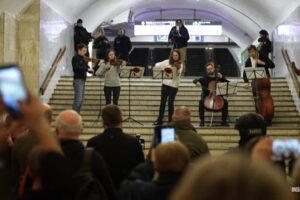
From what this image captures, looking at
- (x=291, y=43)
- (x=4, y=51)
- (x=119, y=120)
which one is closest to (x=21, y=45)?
(x=4, y=51)

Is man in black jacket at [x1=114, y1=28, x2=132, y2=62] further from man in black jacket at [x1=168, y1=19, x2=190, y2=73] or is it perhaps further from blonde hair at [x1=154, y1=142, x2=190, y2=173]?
blonde hair at [x1=154, y1=142, x2=190, y2=173]

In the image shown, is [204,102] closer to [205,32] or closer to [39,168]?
[39,168]

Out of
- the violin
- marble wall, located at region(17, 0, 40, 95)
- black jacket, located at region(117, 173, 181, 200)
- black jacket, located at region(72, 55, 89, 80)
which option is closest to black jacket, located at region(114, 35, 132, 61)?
marble wall, located at region(17, 0, 40, 95)

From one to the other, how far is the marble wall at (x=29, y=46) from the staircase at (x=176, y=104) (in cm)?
84

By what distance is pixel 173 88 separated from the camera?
11617mm

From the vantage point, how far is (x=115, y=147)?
4.61 m

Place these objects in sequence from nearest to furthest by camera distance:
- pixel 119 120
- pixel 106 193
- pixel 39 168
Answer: pixel 39 168 < pixel 106 193 < pixel 119 120

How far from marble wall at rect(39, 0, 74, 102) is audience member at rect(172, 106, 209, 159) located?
886 cm

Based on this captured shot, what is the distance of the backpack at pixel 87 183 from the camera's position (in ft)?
11.2

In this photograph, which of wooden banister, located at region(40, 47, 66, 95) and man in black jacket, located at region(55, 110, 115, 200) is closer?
man in black jacket, located at region(55, 110, 115, 200)

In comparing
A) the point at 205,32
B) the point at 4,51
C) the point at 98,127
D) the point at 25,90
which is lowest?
the point at 98,127

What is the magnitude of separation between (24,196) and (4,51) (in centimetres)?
987

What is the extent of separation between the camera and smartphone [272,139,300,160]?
1.89m

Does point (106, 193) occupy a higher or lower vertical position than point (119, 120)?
lower
